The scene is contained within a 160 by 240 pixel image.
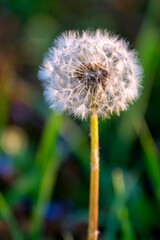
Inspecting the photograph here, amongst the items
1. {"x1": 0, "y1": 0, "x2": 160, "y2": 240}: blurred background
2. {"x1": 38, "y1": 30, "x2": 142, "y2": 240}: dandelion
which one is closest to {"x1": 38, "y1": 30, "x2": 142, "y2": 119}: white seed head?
{"x1": 38, "y1": 30, "x2": 142, "y2": 240}: dandelion

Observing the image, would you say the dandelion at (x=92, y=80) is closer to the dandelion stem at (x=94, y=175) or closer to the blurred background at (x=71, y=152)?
the dandelion stem at (x=94, y=175)

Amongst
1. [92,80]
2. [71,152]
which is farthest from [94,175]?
[71,152]

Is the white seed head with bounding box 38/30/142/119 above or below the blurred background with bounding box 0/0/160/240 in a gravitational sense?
above

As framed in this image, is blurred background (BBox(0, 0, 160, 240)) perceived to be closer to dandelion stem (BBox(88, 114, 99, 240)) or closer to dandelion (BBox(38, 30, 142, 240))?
dandelion stem (BBox(88, 114, 99, 240))

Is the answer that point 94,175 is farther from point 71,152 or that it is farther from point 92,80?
point 71,152

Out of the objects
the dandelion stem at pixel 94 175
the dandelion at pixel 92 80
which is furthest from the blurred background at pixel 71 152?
the dandelion at pixel 92 80
